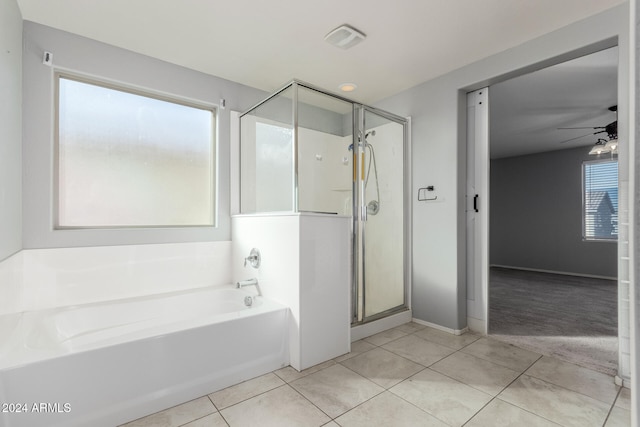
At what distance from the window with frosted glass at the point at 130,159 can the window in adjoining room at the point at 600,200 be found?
6616 mm

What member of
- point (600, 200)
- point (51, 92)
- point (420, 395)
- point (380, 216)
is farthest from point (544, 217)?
point (51, 92)

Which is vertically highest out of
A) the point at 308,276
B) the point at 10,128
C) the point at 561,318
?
the point at 10,128

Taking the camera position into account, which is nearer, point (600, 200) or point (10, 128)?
point (10, 128)

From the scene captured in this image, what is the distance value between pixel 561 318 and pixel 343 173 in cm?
284

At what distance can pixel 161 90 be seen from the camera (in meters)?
2.67

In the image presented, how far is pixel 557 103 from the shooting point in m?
3.80

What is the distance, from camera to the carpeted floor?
250 cm

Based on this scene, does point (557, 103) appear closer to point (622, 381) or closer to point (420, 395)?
point (622, 381)

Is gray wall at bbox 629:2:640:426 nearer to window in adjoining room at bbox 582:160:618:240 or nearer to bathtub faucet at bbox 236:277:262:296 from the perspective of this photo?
bathtub faucet at bbox 236:277:262:296

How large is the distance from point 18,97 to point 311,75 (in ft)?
7.13

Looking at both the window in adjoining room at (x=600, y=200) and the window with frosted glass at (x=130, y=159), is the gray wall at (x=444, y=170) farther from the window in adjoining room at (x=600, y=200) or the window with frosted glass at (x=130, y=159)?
the window in adjoining room at (x=600, y=200)

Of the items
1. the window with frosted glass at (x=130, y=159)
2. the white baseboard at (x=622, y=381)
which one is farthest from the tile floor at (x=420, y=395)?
the window with frosted glass at (x=130, y=159)

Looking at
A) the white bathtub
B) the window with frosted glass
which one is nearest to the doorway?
the white bathtub

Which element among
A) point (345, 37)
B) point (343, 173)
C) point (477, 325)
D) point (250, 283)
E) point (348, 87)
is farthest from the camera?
point (348, 87)
